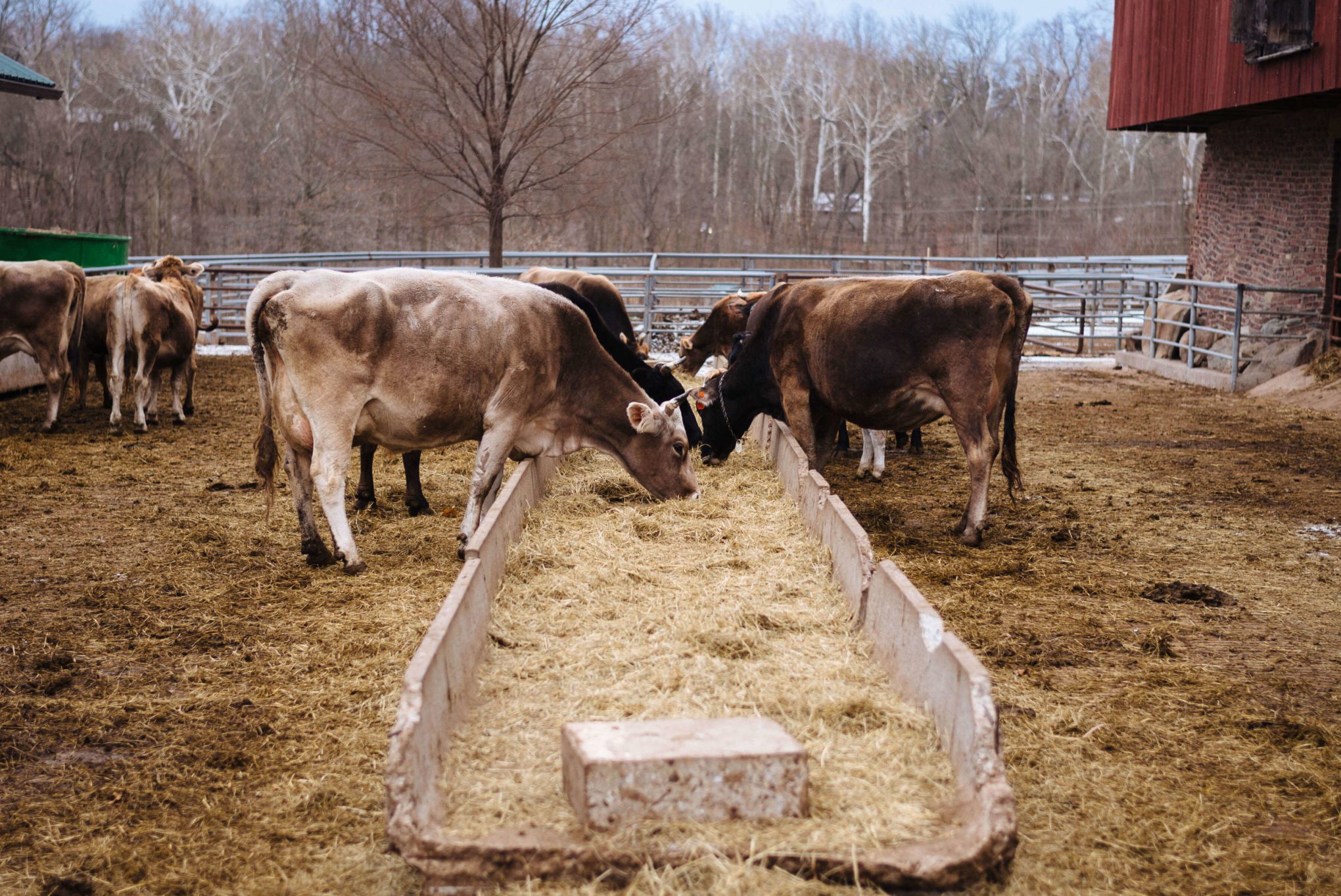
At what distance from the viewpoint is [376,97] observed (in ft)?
56.0

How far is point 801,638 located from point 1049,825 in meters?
1.33

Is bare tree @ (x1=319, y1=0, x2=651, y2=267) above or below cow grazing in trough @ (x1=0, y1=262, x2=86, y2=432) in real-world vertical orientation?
above

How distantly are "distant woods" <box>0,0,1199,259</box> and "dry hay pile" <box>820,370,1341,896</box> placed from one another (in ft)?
52.7

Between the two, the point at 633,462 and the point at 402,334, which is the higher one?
the point at 402,334

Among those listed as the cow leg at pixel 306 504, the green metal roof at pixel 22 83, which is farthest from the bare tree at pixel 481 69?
the cow leg at pixel 306 504

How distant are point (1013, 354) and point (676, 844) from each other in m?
5.45

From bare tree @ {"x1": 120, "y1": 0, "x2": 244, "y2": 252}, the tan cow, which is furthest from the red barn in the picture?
bare tree @ {"x1": 120, "y1": 0, "x2": 244, "y2": 252}

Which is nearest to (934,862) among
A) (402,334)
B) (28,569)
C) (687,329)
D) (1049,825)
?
(1049,825)

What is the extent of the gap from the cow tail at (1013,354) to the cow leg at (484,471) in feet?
10.6

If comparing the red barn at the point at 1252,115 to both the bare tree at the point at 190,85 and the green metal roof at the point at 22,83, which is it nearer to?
the green metal roof at the point at 22,83

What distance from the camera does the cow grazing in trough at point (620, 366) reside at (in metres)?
8.27

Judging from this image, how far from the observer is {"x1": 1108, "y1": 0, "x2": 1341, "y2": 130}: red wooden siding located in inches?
552

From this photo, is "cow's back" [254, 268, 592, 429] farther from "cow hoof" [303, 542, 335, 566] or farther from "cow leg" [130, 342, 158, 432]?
"cow leg" [130, 342, 158, 432]

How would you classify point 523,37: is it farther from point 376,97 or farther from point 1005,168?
point 1005,168
